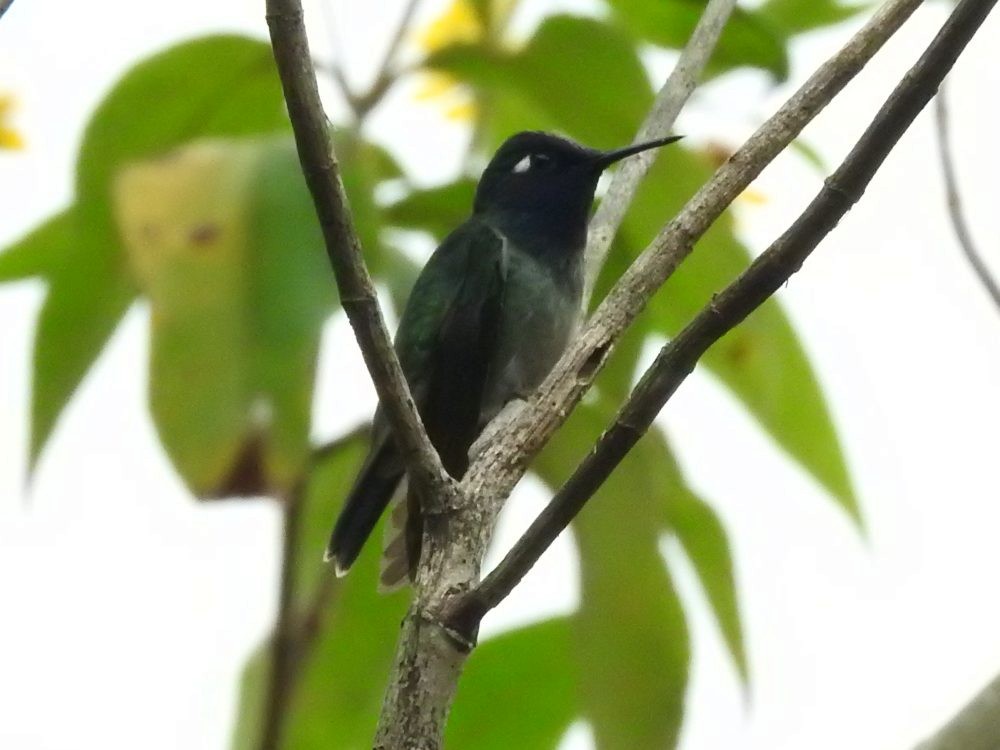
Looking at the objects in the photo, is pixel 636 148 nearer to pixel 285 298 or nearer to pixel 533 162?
pixel 285 298

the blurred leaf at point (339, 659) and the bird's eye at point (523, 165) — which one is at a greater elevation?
the bird's eye at point (523, 165)

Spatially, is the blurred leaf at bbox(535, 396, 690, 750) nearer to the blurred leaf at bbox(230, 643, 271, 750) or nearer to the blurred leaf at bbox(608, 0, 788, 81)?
the blurred leaf at bbox(230, 643, 271, 750)

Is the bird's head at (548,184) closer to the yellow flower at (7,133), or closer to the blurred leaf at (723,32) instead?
the blurred leaf at (723,32)

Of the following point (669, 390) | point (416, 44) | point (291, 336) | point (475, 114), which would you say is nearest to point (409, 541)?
point (291, 336)

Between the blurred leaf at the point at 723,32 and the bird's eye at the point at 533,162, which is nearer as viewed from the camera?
the blurred leaf at the point at 723,32

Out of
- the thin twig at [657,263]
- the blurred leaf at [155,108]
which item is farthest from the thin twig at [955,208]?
the blurred leaf at [155,108]

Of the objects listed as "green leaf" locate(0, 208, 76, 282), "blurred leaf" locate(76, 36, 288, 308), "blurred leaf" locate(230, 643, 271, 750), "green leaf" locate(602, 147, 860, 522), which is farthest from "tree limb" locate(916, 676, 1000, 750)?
"green leaf" locate(0, 208, 76, 282)

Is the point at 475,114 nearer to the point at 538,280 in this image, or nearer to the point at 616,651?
the point at 538,280
